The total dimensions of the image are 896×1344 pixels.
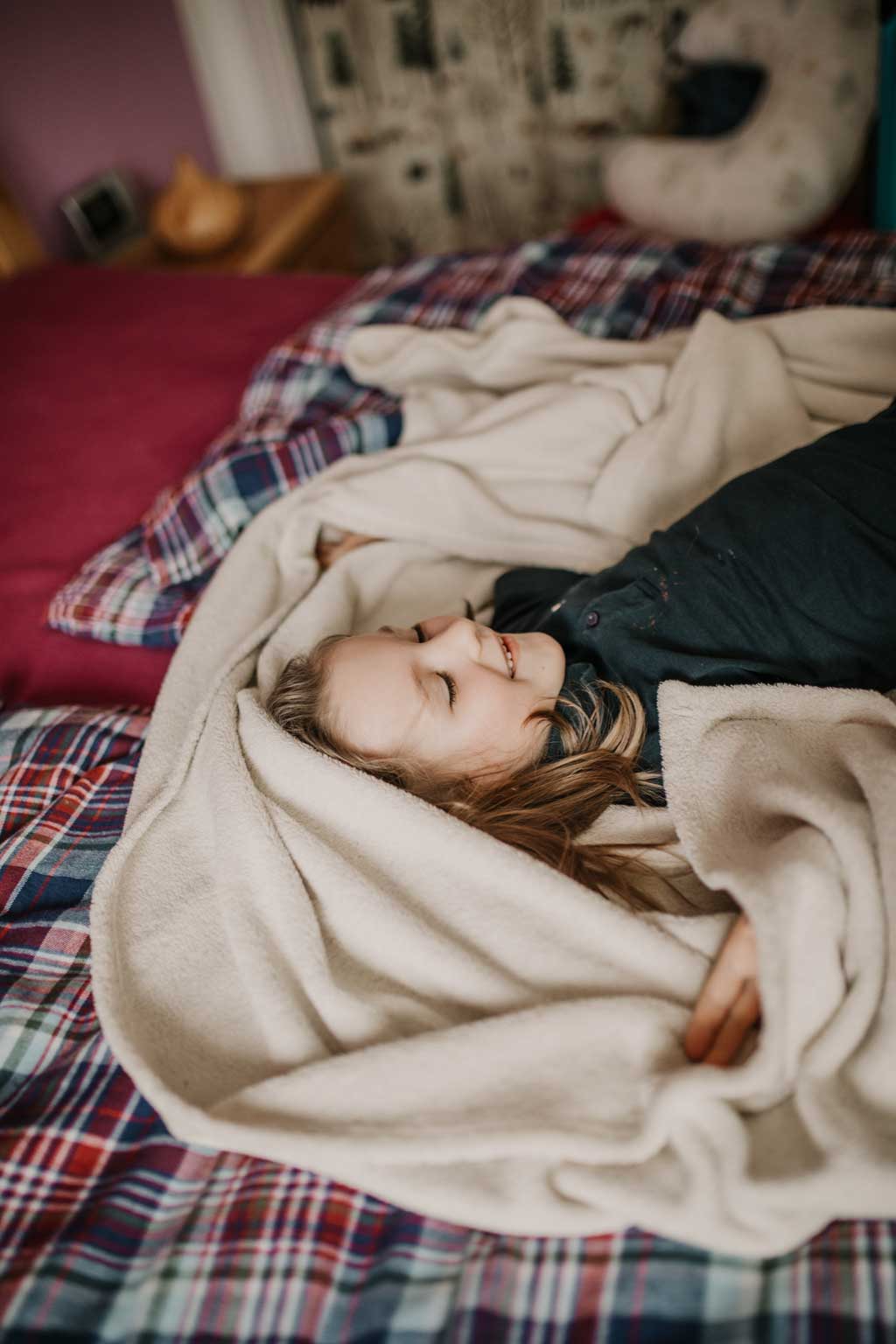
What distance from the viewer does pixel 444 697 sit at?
3.04ft

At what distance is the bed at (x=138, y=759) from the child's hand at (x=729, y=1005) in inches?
5.4

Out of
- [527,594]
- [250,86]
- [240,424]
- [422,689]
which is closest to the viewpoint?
[422,689]

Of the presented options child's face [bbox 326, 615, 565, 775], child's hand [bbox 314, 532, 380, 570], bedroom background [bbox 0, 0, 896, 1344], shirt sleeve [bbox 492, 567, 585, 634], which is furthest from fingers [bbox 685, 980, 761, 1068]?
child's hand [bbox 314, 532, 380, 570]

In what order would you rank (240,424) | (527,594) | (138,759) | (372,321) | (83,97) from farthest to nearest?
1. (83,97)
2. (372,321)
3. (240,424)
4. (527,594)
5. (138,759)

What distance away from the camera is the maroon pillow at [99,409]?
127cm

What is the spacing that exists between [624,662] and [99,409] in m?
1.16

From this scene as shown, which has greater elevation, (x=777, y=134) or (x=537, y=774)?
(x=777, y=134)

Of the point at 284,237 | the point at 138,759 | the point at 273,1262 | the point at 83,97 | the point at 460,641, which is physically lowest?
the point at 273,1262

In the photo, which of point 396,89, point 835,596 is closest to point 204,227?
point 396,89

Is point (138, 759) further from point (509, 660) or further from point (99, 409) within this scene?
point (99, 409)

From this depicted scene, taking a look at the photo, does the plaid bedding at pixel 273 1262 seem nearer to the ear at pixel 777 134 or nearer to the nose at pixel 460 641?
the nose at pixel 460 641

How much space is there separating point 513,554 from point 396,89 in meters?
2.16

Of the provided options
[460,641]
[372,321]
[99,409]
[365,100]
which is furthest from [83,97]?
[460,641]

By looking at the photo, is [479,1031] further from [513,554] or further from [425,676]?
[513,554]
